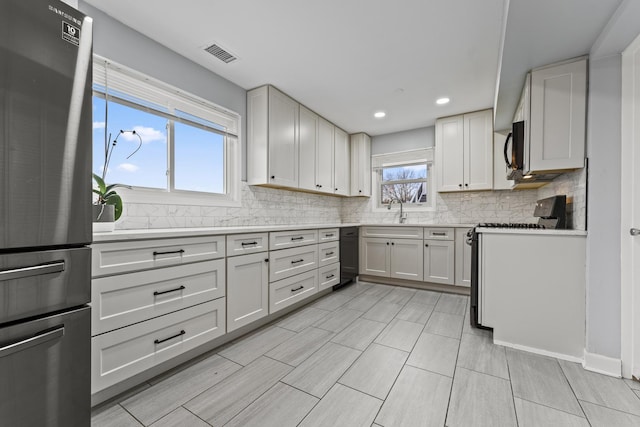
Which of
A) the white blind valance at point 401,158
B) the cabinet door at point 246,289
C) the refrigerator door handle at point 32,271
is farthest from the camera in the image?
the white blind valance at point 401,158

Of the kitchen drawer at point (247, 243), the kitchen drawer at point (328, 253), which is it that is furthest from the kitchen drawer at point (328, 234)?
the kitchen drawer at point (247, 243)

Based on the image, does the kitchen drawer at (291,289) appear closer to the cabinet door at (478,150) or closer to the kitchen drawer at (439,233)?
the kitchen drawer at (439,233)

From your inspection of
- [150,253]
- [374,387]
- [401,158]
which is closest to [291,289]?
[374,387]

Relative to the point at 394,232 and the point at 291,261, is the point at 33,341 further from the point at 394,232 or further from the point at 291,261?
the point at 394,232

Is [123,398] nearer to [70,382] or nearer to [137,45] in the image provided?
[70,382]

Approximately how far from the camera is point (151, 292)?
157 cm

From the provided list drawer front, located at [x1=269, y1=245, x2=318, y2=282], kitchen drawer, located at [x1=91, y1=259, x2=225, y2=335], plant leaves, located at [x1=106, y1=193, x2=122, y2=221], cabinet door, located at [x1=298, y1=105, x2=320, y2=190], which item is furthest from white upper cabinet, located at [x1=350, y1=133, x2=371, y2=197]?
plant leaves, located at [x1=106, y1=193, x2=122, y2=221]

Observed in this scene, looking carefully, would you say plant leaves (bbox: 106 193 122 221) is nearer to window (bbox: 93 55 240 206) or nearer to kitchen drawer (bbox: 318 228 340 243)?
window (bbox: 93 55 240 206)

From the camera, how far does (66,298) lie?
0.94m

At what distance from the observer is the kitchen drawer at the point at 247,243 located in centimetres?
207

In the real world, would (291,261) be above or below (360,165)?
below

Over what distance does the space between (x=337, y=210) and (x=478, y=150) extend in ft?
7.76

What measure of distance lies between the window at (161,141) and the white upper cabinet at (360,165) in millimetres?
2299

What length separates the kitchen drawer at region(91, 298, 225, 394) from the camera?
53.5 inches
